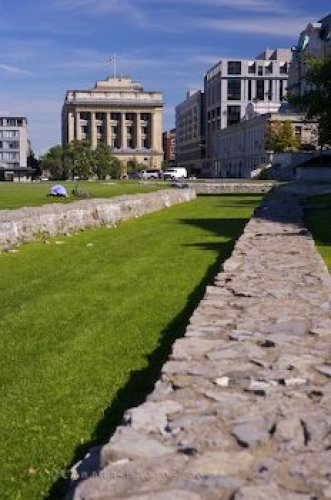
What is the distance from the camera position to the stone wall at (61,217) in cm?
1811

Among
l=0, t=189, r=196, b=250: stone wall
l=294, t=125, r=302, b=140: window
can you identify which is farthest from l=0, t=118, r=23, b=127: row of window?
l=0, t=189, r=196, b=250: stone wall

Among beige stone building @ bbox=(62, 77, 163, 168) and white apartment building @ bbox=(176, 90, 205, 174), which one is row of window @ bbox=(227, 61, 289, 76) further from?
beige stone building @ bbox=(62, 77, 163, 168)

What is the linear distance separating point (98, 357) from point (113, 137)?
180240 millimetres

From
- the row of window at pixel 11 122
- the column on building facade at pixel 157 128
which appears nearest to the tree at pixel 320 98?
the column on building facade at pixel 157 128

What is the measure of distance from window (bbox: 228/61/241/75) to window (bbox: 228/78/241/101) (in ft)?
5.18

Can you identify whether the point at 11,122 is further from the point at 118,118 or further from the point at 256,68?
the point at 256,68

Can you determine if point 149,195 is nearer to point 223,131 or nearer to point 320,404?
point 320,404

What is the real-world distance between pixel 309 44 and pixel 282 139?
27.5 meters

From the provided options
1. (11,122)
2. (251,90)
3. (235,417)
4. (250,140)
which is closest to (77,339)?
(235,417)

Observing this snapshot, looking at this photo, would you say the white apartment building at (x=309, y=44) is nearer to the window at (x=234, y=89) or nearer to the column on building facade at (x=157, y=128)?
the window at (x=234, y=89)

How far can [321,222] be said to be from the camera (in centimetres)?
2408

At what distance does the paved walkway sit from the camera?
3662 mm

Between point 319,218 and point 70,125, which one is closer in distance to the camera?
point 319,218

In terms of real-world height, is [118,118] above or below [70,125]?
above
